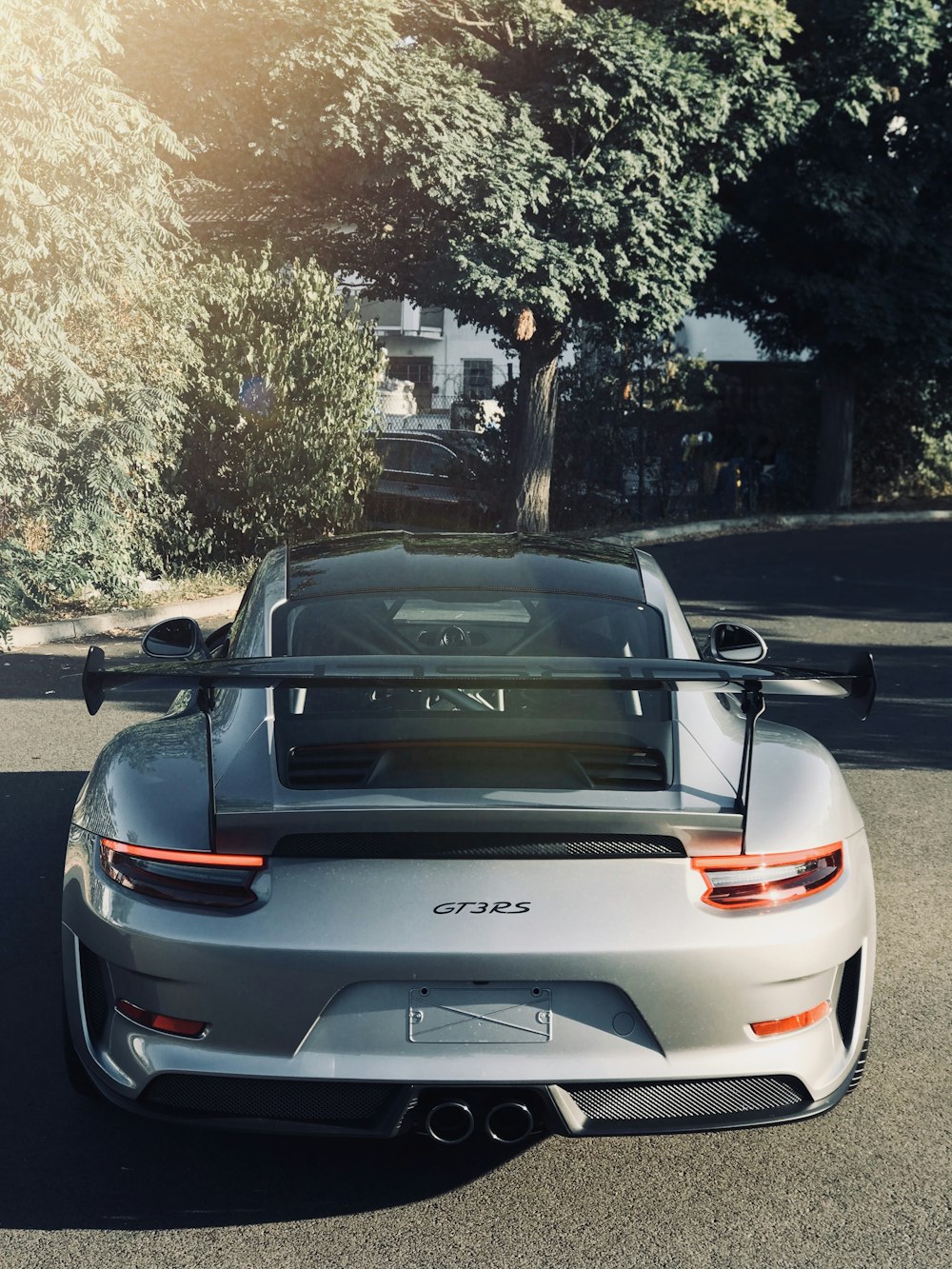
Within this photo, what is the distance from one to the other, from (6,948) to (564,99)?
1577cm

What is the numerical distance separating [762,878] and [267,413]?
45.1 feet

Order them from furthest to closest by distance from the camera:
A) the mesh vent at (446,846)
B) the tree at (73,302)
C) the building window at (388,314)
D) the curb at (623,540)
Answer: the building window at (388,314) → the curb at (623,540) → the tree at (73,302) → the mesh vent at (446,846)

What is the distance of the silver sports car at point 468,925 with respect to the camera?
10.3ft

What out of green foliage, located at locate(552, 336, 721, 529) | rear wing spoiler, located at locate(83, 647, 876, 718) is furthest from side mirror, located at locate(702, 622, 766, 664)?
green foliage, located at locate(552, 336, 721, 529)

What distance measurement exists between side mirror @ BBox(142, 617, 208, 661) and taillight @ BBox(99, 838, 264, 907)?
1491 mm

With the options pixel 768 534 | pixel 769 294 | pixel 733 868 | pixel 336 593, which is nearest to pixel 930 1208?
pixel 733 868

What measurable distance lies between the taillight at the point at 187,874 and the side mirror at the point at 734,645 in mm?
1834

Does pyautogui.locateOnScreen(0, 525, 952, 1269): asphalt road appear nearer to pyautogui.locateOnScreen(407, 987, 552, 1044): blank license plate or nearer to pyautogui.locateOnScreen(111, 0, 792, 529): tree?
pyautogui.locateOnScreen(407, 987, 552, 1044): blank license plate

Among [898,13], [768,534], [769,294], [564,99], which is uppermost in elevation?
[898,13]

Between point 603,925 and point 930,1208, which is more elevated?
point 603,925

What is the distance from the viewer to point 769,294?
26078 millimetres

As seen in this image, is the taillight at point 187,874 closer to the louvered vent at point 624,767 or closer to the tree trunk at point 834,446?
the louvered vent at point 624,767

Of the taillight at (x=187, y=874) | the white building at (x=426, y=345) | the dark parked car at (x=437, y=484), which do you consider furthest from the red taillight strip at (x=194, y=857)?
the white building at (x=426, y=345)

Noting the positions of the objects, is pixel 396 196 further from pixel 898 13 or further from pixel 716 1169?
pixel 716 1169
